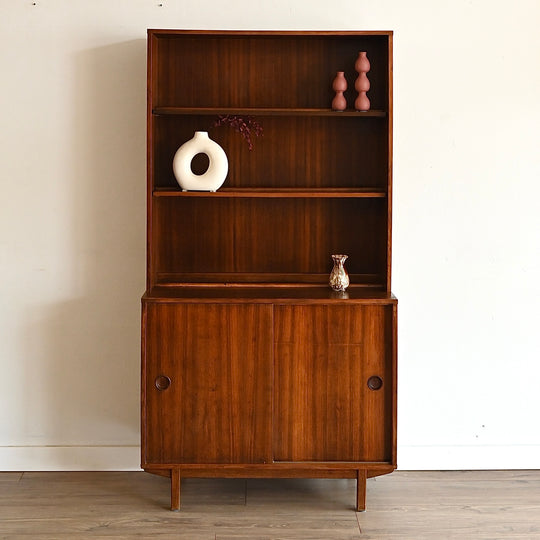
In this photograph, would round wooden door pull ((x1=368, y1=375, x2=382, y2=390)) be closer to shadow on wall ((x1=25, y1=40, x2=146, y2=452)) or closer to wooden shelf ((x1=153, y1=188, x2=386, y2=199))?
wooden shelf ((x1=153, y1=188, x2=386, y2=199))

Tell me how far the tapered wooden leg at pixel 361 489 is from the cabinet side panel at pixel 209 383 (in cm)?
36

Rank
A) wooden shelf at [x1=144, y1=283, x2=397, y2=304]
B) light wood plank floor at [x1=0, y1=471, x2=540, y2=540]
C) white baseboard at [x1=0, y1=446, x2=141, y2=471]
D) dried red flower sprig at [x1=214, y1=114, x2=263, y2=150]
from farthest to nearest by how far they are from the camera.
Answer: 1. white baseboard at [x1=0, y1=446, x2=141, y2=471]
2. dried red flower sprig at [x1=214, y1=114, x2=263, y2=150]
3. wooden shelf at [x1=144, y1=283, x2=397, y2=304]
4. light wood plank floor at [x1=0, y1=471, x2=540, y2=540]

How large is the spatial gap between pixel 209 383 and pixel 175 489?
45 centimetres

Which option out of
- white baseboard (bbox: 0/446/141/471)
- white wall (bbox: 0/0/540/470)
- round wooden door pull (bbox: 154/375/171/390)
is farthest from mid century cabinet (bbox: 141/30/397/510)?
white baseboard (bbox: 0/446/141/471)

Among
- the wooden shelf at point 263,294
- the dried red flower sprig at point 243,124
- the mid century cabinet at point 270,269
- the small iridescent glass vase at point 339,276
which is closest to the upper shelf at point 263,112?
the mid century cabinet at point 270,269

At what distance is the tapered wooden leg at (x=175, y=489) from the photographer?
3090mm

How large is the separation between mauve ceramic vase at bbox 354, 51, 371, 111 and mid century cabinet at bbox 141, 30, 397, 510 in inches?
2.2

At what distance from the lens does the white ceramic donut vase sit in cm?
319

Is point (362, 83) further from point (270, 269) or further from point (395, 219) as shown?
point (270, 269)

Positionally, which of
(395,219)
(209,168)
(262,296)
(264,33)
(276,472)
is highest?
(264,33)

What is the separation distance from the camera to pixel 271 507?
10.3 feet

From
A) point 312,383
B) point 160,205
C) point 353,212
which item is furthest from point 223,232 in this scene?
point 312,383

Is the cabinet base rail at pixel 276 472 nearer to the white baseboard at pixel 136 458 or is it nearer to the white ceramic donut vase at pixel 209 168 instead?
the white baseboard at pixel 136 458

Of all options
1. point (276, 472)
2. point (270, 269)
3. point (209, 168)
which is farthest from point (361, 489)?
point (209, 168)
